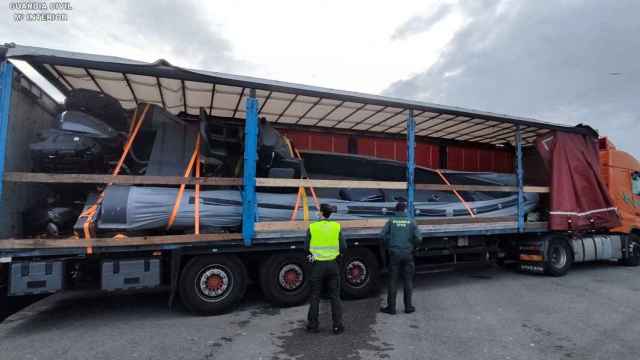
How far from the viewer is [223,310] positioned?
16.7ft

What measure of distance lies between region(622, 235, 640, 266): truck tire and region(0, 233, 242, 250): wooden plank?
9796 mm

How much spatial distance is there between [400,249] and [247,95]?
138 inches

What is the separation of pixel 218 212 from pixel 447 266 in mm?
4287

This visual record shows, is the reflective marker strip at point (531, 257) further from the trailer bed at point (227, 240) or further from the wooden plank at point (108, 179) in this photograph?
the wooden plank at point (108, 179)

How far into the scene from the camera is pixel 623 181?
907 centimetres

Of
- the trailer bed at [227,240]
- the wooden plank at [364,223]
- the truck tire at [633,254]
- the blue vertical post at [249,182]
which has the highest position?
the blue vertical post at [249,182]

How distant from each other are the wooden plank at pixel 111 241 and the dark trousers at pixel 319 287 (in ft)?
4.18

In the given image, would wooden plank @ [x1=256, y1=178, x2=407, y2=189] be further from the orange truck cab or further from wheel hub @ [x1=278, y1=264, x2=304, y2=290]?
the orange truck cab

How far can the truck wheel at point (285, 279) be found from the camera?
213 inches

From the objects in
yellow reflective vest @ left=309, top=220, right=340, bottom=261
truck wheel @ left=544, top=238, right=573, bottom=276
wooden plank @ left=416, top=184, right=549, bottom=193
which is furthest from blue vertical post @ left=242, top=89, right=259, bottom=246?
truck wheel @ left=544, top=238, right=573, bottom=276

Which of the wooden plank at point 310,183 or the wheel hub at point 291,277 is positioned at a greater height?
the wooden plank at point 310,183

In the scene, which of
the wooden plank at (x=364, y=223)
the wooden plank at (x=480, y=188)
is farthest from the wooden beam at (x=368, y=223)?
the wooden plank at (x=480, y=188)

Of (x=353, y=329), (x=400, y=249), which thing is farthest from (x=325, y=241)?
(x=400, y=249)

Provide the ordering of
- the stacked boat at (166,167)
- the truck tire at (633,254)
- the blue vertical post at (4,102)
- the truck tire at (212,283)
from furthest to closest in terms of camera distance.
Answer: the truck tire at (633,254) < the truck tire at (212,283) < the stacked boat at (166,167) < the blue vertical post at (4,102)
